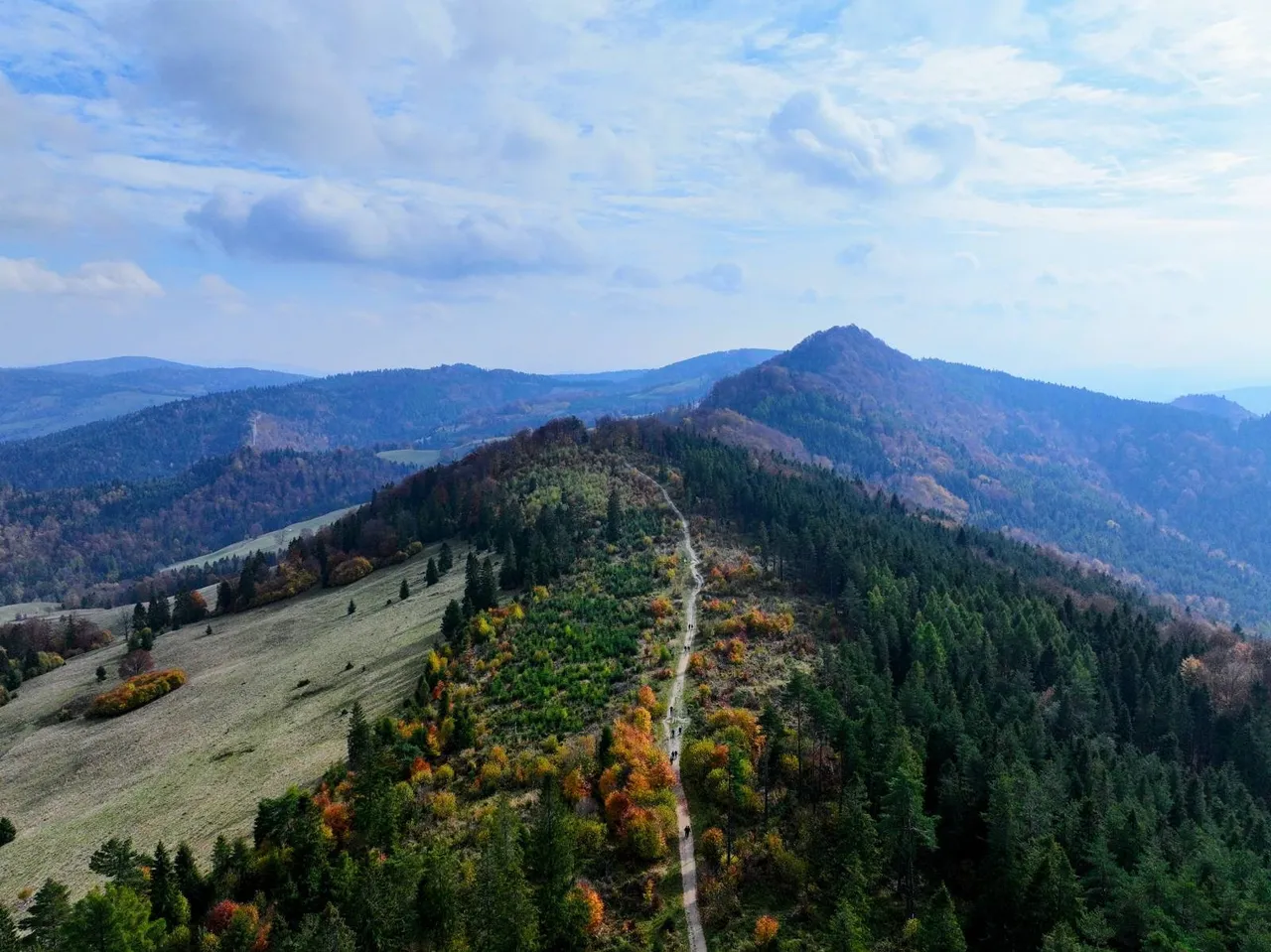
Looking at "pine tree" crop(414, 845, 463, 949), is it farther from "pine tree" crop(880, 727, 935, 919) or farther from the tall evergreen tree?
"pine tree" crop(880, 727, 935, 919)

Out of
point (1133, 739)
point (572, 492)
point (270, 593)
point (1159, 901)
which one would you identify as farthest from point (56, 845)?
point (1133, 739)

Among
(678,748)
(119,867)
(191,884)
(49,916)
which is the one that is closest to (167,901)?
(191,884)

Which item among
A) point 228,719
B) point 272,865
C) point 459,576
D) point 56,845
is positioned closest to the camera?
point 272,865

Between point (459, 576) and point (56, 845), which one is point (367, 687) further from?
point (459, 576)

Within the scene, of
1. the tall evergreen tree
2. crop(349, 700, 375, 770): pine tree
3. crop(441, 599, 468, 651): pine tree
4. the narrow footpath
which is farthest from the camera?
crop(441, 599, 468, 651): pine tree

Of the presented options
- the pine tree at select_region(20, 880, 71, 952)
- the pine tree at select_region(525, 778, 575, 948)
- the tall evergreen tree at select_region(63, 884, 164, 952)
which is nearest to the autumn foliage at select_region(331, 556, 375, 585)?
the pine tree at select_region(20, 880, 71, 952)
